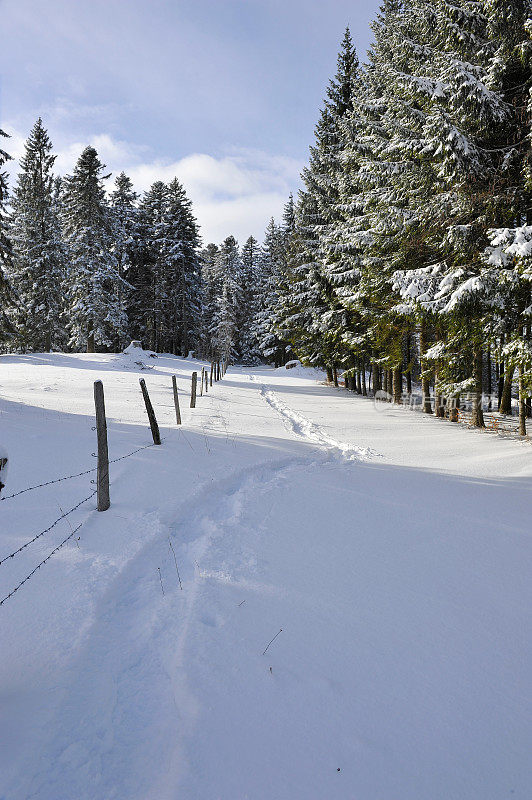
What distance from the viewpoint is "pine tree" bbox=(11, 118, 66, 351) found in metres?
32.6

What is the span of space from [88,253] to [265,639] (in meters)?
37.5

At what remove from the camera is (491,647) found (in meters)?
3.21

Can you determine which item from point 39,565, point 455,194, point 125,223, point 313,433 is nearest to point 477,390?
point 313,433

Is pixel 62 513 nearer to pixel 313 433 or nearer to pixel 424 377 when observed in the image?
pixel 313 433

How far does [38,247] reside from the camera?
106 ft

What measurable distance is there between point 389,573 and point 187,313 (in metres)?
41.5

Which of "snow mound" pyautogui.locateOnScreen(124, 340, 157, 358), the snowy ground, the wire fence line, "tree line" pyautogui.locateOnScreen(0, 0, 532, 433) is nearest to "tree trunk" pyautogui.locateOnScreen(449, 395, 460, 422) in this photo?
"tree line" pyautogui.locateOnScreen(0, 0, 532, 433)

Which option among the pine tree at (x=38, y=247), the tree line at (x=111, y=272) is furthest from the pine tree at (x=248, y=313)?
the pine tree at (x=38, y=247)

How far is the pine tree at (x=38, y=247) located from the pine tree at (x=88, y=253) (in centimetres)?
126

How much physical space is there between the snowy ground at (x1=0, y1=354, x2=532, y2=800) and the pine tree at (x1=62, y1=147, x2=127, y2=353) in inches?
1198

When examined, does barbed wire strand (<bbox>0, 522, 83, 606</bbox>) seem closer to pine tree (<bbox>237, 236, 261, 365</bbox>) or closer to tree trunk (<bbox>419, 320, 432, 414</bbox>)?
tree trunk (<bbox>419, 320, 432, 414</bbox>)

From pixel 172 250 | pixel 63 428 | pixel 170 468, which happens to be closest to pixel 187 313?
pixel 172 250

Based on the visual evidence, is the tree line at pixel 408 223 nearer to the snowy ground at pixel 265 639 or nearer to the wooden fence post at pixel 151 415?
the snowy ground at pixel 265 639

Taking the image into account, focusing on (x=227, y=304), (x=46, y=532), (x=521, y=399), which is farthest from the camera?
(x=227, y=304)
